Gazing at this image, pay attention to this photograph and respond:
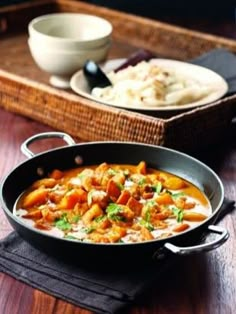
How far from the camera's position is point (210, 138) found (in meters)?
1.76

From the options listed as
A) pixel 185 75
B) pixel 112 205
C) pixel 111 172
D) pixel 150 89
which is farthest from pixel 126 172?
pixel 185 75

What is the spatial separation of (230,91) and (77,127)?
1.36 feet

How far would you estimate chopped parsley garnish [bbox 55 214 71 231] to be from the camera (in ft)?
4.11

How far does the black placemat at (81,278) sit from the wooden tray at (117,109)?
0.47 meters

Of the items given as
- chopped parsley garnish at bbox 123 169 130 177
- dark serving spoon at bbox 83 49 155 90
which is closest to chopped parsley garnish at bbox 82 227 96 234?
chopped parsley garnish at bbox 123 169 130 177

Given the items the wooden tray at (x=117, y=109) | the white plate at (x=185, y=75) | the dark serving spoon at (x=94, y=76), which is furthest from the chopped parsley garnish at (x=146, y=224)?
the dark serving spoon at (x=94, y=76)

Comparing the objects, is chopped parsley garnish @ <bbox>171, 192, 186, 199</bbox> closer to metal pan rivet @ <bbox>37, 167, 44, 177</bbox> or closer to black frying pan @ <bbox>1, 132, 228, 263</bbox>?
black frying pan @ <bbox>1, 132, 228, 263</bbox>

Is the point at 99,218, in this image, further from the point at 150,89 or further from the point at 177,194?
the point at 150,89

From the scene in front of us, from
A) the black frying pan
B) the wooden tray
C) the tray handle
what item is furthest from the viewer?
the tray handle

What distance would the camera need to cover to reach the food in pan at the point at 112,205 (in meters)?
1.25

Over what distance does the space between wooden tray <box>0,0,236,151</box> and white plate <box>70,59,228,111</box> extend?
0.04 m

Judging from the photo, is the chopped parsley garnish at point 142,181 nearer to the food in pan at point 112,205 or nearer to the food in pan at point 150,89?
Answer: the food in pan at point 112,205

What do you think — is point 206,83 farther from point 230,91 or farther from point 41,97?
point 41,97

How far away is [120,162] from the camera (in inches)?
59.2
